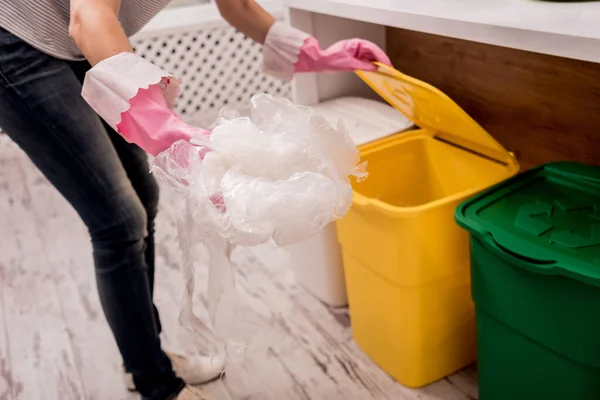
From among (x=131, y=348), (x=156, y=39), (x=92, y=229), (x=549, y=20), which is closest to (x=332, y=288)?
(x=131, y=348)

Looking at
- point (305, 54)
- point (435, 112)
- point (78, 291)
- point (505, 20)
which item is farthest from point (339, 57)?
point (78, 291)

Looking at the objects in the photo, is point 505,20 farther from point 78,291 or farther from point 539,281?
point 78,291

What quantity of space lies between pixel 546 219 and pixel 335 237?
57 centimetres

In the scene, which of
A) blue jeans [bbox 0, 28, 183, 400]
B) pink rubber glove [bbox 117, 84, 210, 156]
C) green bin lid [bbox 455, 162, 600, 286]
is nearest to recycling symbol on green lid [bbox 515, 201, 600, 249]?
green bin lid [bbox 455, 162, 600, 286]

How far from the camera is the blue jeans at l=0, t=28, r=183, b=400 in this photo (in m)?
0.91

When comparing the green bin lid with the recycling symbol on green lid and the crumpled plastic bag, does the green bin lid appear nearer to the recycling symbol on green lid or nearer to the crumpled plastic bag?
the recycling symbol on green lid

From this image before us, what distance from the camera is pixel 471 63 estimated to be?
1.48 m

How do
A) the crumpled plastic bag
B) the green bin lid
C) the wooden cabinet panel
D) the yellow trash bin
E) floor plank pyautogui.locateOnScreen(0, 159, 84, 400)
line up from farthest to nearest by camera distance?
floor plank pyautogui.locateOnScreen(0, 159, 84, 400) → the wooden cabinet panel → the yellow trash bin → the green bin lid → the crumpled plastic bag

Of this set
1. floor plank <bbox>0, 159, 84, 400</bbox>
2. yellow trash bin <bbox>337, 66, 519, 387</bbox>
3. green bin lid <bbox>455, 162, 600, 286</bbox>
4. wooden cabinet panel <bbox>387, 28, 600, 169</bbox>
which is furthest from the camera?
floor plank <bbox>0, 159, 84, 400</bbox>

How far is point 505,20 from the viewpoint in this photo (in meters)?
0.98

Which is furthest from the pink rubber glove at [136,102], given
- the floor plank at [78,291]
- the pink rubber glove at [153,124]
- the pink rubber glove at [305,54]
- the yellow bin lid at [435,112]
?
the floor plank at [78,291]

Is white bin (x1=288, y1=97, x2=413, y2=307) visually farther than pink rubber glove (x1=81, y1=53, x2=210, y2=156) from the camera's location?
Yes

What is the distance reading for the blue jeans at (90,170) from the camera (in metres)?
0.91

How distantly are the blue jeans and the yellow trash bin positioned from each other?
1.44ft
